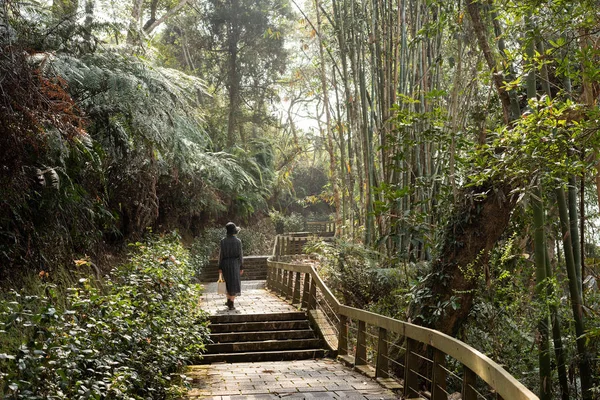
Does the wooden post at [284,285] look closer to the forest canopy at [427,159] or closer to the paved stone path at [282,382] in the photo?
the forest canopy at [427,159]

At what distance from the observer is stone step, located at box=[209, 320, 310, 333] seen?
977 centimetres

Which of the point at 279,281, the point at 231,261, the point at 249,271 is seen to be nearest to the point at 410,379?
the point at 231,261

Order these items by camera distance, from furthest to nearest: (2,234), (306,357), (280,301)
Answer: (280,301)
(306,357)
(2,234)

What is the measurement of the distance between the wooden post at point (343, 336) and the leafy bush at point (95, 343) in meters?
2.01

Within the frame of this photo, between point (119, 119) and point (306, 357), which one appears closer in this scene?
point (119, 119)

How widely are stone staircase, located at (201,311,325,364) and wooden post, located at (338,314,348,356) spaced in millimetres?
589

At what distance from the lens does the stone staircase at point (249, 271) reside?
1981 cm

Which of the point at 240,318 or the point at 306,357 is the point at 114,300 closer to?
the point at 306,357

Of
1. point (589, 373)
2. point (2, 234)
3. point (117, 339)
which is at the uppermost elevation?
point (2, 234)

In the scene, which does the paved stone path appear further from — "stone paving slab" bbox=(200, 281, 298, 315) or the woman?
the woman

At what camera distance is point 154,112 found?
7.61 m

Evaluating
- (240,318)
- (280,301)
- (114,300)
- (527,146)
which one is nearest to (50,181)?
(114,300)

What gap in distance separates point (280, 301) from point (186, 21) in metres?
17.3

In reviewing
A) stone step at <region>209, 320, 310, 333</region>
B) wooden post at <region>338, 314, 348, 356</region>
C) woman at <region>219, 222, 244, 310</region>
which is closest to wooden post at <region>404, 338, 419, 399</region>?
wooden post at <region>338, 314, 348, 356</region>
